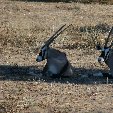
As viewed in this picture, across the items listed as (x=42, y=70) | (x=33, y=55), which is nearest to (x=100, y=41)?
(x=33, y=55)

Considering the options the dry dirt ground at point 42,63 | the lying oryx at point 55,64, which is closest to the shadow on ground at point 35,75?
the dry dirt ground at point 42,63

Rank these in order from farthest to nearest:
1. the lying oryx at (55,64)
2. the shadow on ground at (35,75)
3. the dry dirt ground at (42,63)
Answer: the lying oryx at (55,64), the shadow on ground at (35,75), the dry dirt ground at (42,63)

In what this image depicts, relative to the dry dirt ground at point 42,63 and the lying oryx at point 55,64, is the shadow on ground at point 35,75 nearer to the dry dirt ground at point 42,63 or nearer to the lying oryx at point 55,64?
the dry dirt ground at point 42,63

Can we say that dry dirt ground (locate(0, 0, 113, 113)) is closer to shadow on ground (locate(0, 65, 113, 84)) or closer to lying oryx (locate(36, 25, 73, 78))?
shadow on ground (locate(0, 65, 113, 84))

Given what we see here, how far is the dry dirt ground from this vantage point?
29.6 feet

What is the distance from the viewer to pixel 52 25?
1733 centimetres

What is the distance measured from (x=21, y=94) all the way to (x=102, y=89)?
1.63m

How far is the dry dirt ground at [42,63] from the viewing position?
9023 mm

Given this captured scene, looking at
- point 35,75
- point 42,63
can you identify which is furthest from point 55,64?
point 42,63

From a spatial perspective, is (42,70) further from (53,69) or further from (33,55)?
(33,55)

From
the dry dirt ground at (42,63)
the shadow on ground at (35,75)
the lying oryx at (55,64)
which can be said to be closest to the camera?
the dry dirt ground at (42,63)

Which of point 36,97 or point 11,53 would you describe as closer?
point 36,97

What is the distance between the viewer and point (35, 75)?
35.7 feet

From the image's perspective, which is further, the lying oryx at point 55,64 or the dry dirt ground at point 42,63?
the lying oryx at point 55,64
